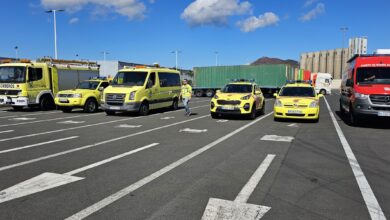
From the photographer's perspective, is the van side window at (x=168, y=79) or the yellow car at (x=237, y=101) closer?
the yellow car at (x=237, y=101)

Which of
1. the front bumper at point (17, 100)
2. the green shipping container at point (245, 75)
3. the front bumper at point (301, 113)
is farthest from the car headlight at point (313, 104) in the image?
the green shipping container at point (245, 75)

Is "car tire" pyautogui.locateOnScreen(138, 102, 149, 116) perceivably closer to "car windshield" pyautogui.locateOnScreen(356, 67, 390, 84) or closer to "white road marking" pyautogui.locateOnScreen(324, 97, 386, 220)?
"car windshield" pyautogui.locateOnScreen(356, 67, 390, 84)

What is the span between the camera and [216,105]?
48.7 feet

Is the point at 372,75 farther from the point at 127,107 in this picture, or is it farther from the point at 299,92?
the point at 127,107

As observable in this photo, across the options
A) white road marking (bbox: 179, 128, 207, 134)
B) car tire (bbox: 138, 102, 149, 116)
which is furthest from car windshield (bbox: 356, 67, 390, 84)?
car tire (bbox: 138, 102, 149, 116)

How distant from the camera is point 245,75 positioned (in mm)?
37062

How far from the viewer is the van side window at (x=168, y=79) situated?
709 inches

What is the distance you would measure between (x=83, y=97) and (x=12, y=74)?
3919mm

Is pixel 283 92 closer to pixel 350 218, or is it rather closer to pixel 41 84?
pixel 350 218

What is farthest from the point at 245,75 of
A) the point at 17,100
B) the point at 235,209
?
the point at 235,209

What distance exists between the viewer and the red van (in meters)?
11.8

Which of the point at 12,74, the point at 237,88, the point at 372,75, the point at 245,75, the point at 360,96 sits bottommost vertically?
the point at 360,96

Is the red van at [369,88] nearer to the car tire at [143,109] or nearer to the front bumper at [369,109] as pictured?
the front bumper at [369,109]

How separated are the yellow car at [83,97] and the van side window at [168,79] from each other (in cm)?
349
